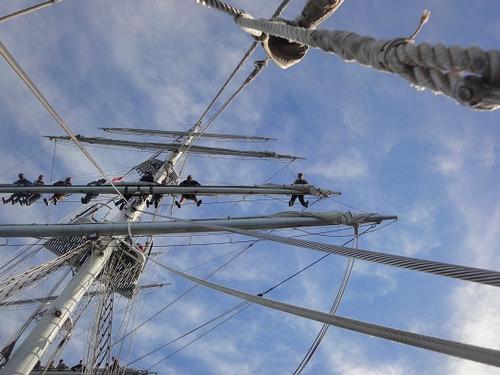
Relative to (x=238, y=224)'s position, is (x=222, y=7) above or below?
below

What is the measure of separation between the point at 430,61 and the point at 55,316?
7.89m

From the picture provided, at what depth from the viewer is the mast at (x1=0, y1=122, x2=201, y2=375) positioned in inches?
275

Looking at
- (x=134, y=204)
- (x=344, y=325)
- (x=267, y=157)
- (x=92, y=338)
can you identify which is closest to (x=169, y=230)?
(x=92, y=338)

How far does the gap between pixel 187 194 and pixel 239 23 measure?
697cm

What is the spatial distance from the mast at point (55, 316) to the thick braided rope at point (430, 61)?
22.4 ft

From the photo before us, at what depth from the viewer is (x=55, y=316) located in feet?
26.1

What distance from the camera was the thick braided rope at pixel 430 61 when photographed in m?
1.86

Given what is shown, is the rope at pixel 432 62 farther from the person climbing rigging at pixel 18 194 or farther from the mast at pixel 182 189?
the person climbing rigging at pixel 18 194

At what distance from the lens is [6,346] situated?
10.0 m

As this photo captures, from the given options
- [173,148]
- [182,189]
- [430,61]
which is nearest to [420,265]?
[430,61]

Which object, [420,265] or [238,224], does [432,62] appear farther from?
[238,224]

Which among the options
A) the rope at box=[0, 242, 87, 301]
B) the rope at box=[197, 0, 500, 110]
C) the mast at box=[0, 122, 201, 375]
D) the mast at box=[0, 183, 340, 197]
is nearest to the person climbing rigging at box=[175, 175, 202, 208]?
the mast at box=[0, 183, 340, 197]

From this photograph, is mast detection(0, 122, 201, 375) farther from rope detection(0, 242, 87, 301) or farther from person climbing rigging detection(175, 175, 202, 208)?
person climbing rigging detection(175, 175, 202, 208)

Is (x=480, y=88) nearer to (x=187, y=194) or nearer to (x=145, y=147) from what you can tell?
(x=187, y=194)
